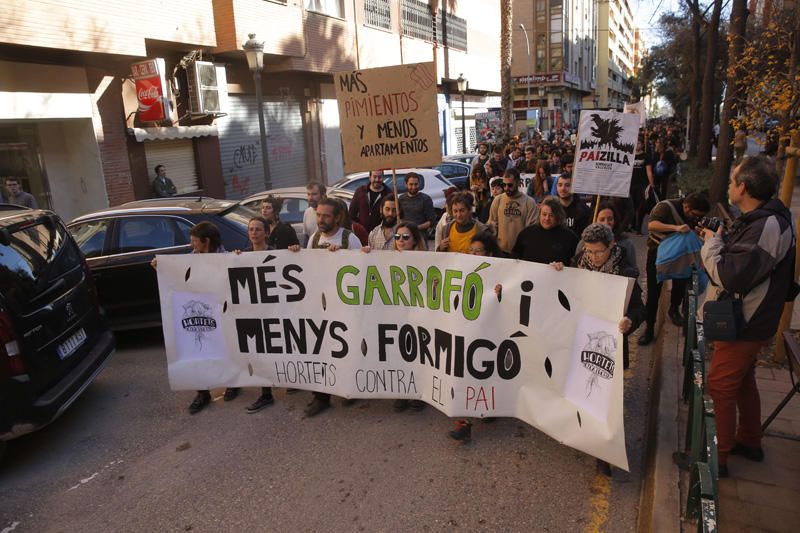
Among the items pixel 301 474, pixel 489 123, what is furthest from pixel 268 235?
pixel 489 123

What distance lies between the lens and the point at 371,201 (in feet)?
25.5

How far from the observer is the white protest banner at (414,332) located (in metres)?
3.61

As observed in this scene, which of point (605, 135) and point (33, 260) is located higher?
point (605, 135)

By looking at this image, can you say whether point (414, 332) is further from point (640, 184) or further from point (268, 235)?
point (640, 184)

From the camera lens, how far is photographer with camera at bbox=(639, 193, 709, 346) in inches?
217

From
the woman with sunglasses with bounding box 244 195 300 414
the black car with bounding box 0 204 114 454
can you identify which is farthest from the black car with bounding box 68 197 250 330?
the black car with bounding box 0 204 114 454

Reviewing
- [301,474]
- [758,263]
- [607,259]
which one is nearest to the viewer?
[758,263]

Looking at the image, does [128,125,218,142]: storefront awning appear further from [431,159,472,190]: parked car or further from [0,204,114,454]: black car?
[0,204,114,454]: black car

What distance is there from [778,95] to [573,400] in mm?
4690

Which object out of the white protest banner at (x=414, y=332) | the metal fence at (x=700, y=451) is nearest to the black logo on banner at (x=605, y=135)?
the metal fence at (x=700, y=451)

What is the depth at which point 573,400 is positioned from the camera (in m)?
3.69

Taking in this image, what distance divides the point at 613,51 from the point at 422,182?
112536mm

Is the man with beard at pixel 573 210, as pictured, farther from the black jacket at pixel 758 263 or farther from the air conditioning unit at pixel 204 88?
the air conditioning unit at pixel 204 88

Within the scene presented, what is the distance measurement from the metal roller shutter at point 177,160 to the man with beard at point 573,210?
440 inches
